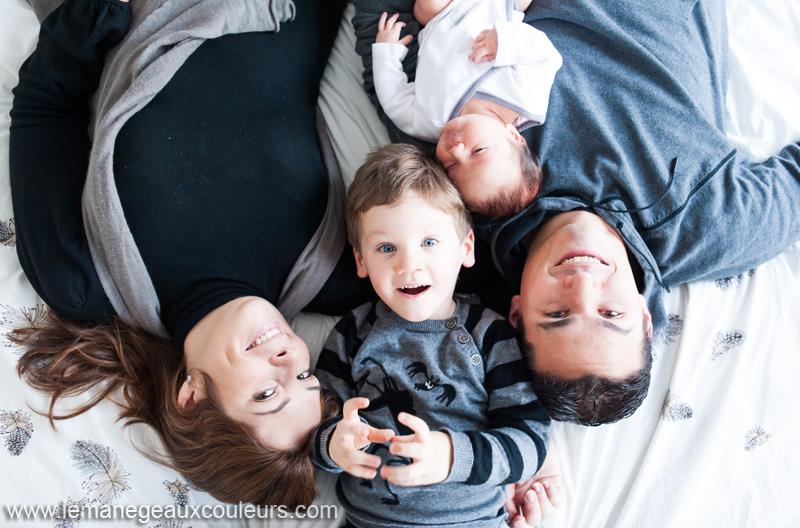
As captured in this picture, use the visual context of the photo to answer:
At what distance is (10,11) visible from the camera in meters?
1.27


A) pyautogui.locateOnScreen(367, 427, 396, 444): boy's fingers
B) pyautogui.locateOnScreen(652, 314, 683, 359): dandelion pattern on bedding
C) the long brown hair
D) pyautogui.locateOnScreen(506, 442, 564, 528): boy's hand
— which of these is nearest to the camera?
pyautogui.locateOnScreen(367, 427, 396, 444): boy's fingers

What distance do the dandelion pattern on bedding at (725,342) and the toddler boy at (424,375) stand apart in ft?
1.48

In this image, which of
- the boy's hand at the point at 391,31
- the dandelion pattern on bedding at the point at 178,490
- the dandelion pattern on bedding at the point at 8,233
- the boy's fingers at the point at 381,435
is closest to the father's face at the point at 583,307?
the boy's fingers at the point at 381,435

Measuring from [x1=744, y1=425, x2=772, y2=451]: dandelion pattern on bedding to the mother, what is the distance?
0.92m

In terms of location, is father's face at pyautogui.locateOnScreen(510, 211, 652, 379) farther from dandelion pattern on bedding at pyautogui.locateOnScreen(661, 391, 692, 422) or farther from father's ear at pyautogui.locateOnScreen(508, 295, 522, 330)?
dandelion pattern on bedding at pyautogui.locateOnScreen(661, 391, 692, 422)

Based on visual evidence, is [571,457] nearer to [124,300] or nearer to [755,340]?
[755,340]

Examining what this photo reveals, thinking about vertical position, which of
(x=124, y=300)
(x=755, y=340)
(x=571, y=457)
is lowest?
(x=571, y=457)

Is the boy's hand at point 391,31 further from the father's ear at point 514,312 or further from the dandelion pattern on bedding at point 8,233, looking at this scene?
the dandelion pattern on bedding at point 8,233

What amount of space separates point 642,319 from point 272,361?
2.38 feet

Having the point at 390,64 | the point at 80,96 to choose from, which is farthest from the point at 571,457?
the point at 80,96

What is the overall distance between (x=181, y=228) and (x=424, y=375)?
0.59 meters

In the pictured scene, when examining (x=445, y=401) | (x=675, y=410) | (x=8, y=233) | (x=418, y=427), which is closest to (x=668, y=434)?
(x=675, y=410)

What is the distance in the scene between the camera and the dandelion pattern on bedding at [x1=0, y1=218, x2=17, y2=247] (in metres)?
1.16

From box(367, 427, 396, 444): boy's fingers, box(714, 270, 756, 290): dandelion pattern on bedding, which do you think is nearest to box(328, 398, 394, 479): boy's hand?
box(367, 427, 396, 444): boy's fingers
